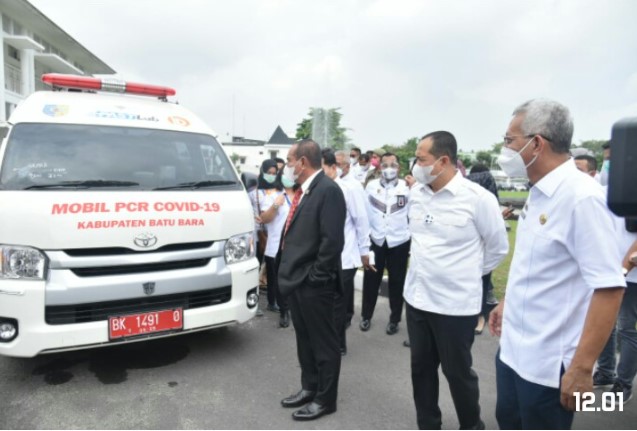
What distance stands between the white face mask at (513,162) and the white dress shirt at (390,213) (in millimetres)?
2518

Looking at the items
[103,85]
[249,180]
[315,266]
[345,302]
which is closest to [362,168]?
[249,180]

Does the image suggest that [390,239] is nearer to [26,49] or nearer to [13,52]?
[26,49]

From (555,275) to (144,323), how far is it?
2698mm

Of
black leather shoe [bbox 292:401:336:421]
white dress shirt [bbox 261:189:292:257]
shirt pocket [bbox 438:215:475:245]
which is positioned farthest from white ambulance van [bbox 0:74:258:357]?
shirt pocket [bbox 438:215:475:245]

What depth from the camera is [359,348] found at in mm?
4062

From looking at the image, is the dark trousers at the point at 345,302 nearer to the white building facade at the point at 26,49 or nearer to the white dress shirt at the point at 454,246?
the white dress shirt at the point at 454,246

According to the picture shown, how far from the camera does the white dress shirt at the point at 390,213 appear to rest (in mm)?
4457

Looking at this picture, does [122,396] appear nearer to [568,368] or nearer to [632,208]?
[568,368]

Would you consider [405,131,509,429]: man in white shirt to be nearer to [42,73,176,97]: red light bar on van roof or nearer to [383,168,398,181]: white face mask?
[383,168,398,181]: white face mask

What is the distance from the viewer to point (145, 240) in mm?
3111

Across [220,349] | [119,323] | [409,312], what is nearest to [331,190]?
[409,312]

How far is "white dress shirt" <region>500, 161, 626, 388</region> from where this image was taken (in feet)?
4.89

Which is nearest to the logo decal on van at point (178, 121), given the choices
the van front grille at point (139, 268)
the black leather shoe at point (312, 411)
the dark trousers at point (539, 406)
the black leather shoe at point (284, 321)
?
the van front grille at point (139, 268)

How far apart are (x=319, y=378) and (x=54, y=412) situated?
1758mm
